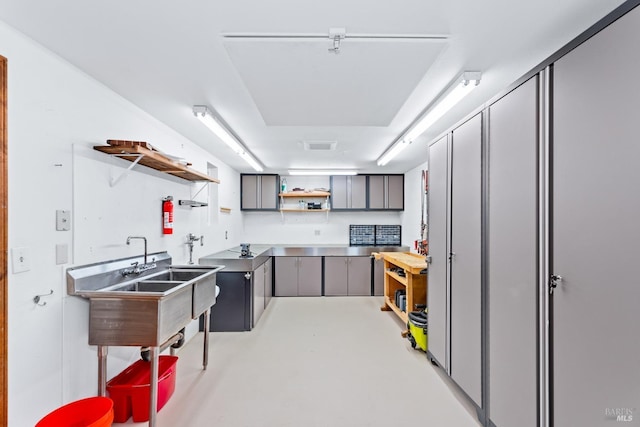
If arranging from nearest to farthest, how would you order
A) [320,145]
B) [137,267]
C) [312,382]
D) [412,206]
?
[137,267], [312,382], [320,145], [412,206]

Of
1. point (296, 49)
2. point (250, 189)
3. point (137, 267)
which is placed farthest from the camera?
point (250, 189)

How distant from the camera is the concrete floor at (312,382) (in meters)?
2.14

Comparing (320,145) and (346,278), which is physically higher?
(320,145)

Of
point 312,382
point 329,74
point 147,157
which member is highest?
point 329,74

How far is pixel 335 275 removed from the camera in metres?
5.48

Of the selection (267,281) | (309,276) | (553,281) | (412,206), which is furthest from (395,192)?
(553,281)

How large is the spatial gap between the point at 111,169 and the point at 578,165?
2.93 metres

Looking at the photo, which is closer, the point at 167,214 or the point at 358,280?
the point at 167,214

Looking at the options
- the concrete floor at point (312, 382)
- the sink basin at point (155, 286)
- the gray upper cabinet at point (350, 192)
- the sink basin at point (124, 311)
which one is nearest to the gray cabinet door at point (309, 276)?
the gray upper cabinet at point (350, 192)

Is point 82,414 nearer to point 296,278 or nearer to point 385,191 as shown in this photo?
point 296,278

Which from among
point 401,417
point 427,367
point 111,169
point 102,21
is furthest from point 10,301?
point 427,367

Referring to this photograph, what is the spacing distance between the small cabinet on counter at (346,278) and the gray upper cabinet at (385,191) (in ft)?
4.27

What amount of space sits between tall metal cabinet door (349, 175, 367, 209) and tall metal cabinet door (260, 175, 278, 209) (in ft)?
5.06

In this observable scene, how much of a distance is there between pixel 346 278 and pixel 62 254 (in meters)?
4.34
